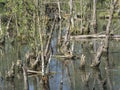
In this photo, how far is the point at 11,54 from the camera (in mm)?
35469

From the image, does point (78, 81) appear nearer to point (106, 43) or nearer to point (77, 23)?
point (106, 43)

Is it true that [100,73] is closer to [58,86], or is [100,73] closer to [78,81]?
[78,81]

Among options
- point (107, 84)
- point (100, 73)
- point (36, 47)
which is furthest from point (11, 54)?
point (107, 84)

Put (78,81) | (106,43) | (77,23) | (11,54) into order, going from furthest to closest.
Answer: (77,23), (11,54), (106,43), (78,81)

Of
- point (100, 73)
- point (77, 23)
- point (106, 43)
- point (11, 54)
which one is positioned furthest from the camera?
point (77, 23)

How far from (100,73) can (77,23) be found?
22047mm

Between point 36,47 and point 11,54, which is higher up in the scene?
point 36,47

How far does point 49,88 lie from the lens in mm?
22453

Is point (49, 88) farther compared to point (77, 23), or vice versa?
point (77, 23)

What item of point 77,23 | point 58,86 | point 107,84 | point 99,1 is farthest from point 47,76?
point 99,1

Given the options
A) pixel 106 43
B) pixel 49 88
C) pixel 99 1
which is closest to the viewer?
pixel 49 88

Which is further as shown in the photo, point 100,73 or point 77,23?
point 77,23

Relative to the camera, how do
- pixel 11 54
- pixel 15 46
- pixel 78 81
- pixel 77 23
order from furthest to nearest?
pixel 77 23 < pixel 15 46 < pixel 11 54 < pixel 78 81

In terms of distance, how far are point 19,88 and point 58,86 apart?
2.15 m
